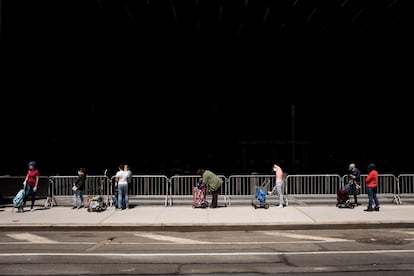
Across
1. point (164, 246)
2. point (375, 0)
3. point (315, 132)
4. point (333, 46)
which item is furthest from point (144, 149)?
point (164, 246)

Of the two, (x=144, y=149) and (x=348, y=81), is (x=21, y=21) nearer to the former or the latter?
(x=144, y=149)

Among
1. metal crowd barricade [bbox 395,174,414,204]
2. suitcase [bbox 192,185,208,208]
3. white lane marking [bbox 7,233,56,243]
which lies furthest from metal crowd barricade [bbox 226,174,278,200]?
white lane marking [bbox 7,233,56,243]

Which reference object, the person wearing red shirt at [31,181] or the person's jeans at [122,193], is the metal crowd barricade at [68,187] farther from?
the person's jeans at [122,193]

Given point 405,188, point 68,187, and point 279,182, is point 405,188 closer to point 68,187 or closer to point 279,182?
point 279,182

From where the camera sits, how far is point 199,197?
53.7ft

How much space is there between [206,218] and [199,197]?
8.19ft

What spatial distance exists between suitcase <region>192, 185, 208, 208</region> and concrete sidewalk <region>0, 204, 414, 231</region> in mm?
332

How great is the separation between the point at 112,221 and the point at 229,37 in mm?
18282

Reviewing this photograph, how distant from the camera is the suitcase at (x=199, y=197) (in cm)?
1638

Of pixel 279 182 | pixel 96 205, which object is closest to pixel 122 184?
pixel 96 205

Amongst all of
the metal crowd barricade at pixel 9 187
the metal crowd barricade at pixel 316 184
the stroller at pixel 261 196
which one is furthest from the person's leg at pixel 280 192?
the metal crowd barricade at pixel 9 187

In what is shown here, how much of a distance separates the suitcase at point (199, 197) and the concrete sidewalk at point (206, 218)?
332 mm

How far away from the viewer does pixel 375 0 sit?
22.9 meters

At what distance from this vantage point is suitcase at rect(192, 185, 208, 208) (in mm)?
16375
